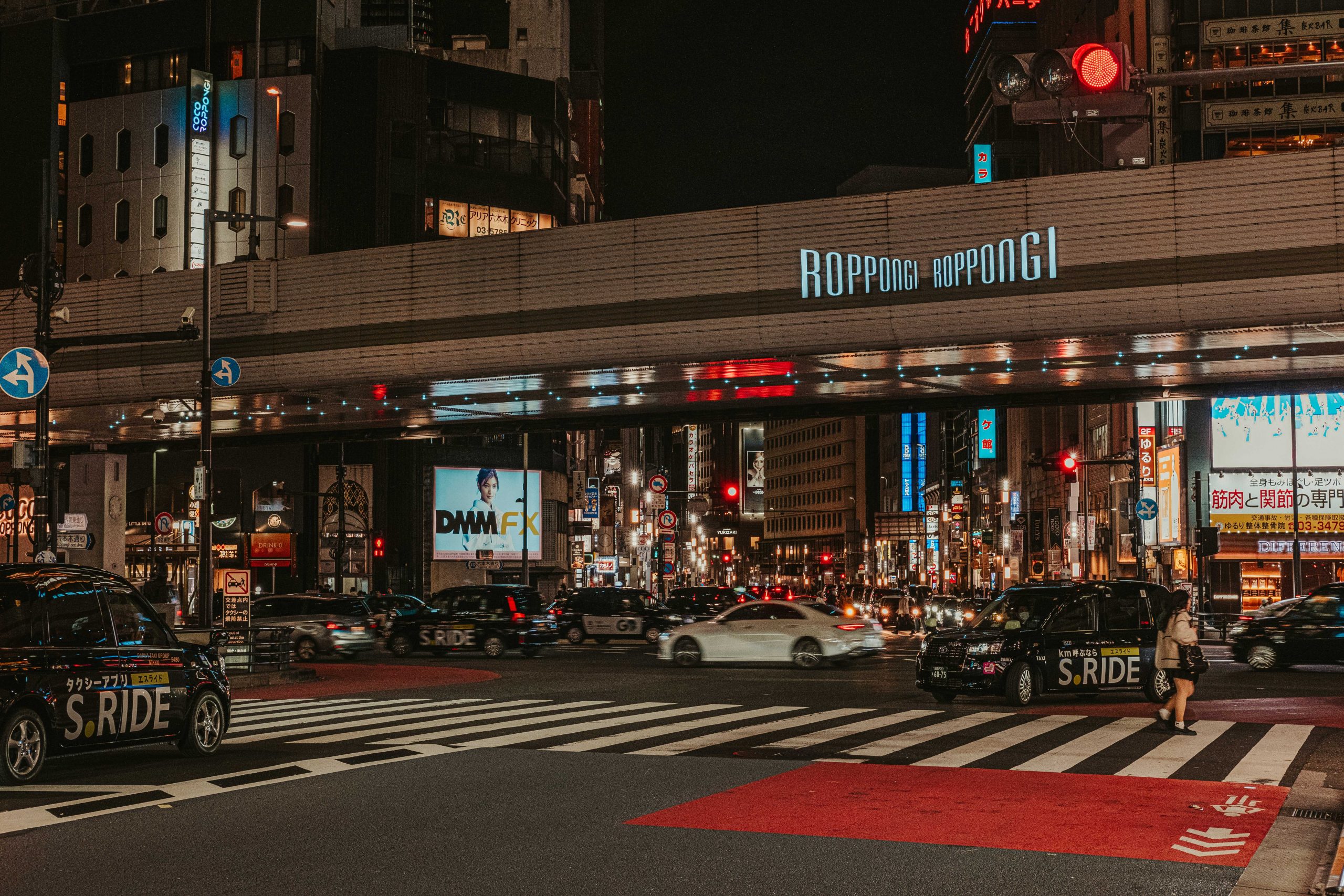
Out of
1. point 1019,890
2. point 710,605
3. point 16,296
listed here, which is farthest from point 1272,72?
point 16,296

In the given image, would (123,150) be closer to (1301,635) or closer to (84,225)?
(84,225)

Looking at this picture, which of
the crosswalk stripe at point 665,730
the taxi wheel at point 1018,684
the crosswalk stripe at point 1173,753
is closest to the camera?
the crosswalk stripe at point 1173,753

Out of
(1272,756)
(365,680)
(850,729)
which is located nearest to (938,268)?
(850,729)

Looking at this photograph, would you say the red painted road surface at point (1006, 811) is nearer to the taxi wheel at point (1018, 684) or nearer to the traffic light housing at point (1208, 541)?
the taxi wheel at point (1018, 684)

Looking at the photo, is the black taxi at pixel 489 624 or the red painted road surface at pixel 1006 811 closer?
the red painted road surface at pixel 1006 811

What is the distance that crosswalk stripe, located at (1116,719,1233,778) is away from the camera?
12.4 meters

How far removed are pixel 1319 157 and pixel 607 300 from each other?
1457cm

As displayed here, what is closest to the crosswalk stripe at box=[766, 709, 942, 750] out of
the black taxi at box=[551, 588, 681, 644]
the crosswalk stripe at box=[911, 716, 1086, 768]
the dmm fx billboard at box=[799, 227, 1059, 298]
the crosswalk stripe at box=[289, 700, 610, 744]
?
the crosswalk stripe at box=[911, 716, 1086, 768]

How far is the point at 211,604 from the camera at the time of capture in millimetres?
26031

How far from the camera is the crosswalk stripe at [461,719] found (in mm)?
15484

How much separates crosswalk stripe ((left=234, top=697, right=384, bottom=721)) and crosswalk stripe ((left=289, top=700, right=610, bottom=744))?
6.52 feet

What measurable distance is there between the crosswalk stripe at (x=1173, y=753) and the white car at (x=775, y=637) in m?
11.1

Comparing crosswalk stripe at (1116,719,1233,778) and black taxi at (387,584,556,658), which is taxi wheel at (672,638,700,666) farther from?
crosswalk stripe at (1116,719,1233,778)

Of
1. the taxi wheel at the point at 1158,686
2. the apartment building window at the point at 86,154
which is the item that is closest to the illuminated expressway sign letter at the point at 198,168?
the apartment building window at the point at 86,154
